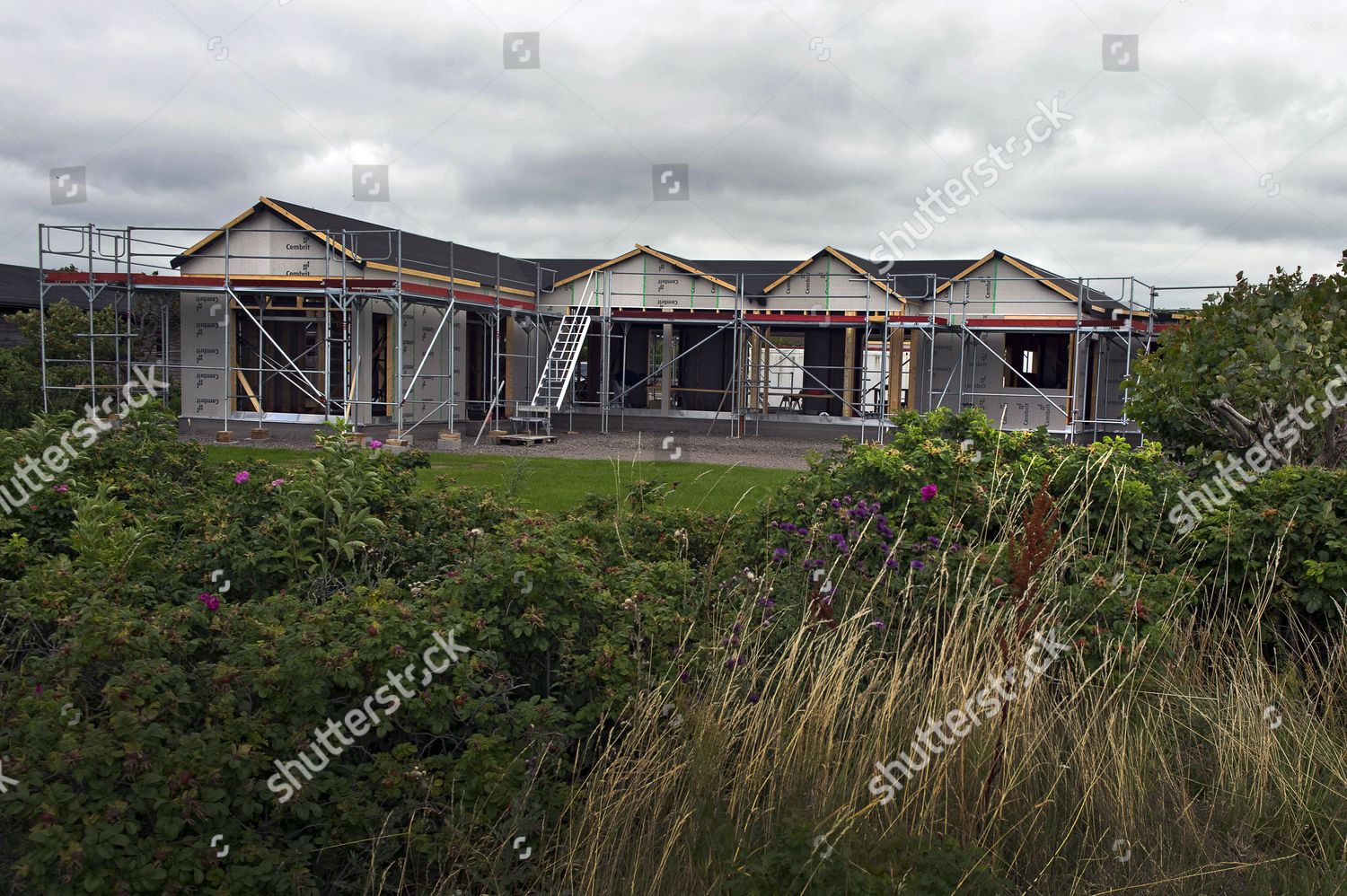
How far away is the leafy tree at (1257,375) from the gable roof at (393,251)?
43.1 feet

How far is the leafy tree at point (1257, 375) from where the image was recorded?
7.70 m

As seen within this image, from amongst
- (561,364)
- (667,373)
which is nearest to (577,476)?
(561,364)

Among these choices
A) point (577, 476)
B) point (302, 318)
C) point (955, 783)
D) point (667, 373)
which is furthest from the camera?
point (667, 373)

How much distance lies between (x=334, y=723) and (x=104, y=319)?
2497 cm

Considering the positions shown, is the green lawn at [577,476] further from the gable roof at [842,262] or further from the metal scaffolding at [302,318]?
the gable roof at [842,262]

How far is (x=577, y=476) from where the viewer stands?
15508 millimetres

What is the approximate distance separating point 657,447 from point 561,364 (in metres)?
4.45

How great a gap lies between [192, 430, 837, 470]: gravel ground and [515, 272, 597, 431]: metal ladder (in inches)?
32.9

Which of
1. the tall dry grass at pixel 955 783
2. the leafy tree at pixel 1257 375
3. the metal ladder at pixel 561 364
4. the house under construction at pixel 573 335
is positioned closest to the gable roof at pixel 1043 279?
the house under construction at pixel 573 335

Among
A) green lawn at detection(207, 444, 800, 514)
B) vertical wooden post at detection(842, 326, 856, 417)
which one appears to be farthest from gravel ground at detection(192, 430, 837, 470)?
vertical wooden post at detection(842, 326, 856, 417)

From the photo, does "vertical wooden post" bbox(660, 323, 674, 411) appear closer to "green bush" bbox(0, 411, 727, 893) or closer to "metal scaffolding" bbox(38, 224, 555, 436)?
"metal scaffolding" bbox(38, 224, 555, 436)

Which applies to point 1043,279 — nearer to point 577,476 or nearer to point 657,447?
point 657,447

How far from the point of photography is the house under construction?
848 inches

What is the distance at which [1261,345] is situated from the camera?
7848 mm
